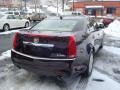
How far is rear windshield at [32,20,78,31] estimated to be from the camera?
6.61m

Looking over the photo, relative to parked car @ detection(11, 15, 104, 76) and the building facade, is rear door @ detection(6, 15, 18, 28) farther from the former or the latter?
the building facade

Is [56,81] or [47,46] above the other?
[47,46]

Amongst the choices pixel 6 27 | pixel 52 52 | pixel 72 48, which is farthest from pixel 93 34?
pixel 6 27

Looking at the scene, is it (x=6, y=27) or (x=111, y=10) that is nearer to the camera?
(x=6, y=27)

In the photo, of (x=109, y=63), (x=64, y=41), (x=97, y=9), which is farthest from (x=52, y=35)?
(x=97, y=9)

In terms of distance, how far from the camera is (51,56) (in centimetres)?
568

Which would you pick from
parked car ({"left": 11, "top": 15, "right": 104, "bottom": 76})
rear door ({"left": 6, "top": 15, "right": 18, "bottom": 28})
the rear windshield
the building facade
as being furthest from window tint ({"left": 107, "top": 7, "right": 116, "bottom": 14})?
parked car ({"left": 11, "top": 15, "right": 104, "bottom": 76})

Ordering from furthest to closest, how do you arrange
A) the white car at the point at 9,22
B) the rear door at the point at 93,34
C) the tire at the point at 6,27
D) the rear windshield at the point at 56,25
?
the tire at the point at 6,27
the white car at the point at 9,22
the rear door at the point at 93,34
the rear windshield at the point at 56,25

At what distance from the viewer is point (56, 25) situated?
6906 millimetres

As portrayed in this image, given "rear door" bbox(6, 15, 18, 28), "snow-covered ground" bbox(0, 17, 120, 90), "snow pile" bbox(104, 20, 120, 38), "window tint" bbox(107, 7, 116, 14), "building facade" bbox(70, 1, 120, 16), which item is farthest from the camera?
"window tint" bbox(107, 7, 116, 14)

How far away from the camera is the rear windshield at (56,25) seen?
21.7ft

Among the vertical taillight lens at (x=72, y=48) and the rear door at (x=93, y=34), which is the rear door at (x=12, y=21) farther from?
the vertical taillight lens at (x=72, y=48)

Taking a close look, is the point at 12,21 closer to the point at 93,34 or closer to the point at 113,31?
the point at 113,31

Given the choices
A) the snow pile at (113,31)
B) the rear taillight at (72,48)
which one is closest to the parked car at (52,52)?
the rear taillight at (72,48)
